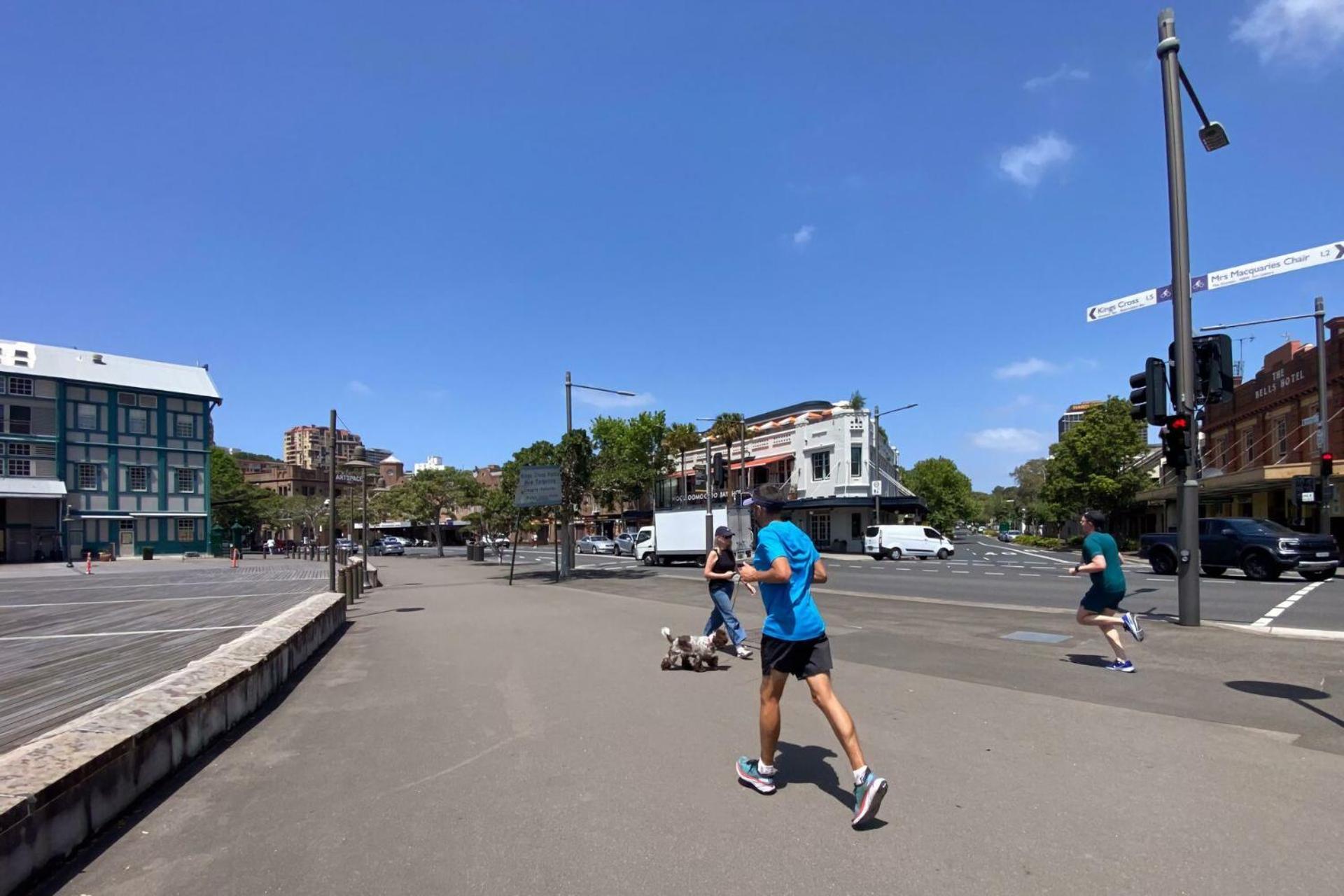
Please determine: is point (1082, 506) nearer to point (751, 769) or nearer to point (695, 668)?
point (695, 668)

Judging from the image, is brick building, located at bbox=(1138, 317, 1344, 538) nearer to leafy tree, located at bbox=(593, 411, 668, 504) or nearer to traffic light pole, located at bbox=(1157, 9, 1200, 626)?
traffic light pole, located at bbox=(1157, 9, 1200, 626)

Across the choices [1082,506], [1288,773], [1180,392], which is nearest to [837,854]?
[1288,773]

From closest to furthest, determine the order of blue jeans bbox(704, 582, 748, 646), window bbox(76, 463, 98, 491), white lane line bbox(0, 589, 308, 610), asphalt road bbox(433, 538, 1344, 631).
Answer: blue jeans bbox(704, 582, 748, 646)
asphalt road bbox(433, 538, 1344, 631)
white lane line bbox(0, 589, 308, 610)
window bbox(76, 463, 98, 491)

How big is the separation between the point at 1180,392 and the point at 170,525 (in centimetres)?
5971

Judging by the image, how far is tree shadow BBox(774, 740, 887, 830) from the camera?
183 inches

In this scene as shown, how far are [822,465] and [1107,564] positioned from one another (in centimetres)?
4336

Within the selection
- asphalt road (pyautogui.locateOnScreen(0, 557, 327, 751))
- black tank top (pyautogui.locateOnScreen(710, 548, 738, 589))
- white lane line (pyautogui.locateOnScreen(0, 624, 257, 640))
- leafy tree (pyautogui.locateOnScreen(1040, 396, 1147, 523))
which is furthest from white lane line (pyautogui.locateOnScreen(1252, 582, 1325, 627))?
leafy tree (pyautogui.locateOnScreen(1040, 396, 1147, 523))

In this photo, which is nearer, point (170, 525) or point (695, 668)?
point (695, 668)

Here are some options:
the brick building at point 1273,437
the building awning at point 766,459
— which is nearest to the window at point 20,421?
the building awning at point 766,459

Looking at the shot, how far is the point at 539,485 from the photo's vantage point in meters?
25.0

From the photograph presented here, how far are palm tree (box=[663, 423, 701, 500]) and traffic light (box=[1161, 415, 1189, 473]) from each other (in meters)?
55.4

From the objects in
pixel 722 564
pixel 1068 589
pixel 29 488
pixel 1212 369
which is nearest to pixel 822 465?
pixel 1068 589

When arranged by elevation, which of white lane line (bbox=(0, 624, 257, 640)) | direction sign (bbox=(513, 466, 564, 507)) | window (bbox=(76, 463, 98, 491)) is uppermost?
window (bbox=(76, 463, 98, 491))

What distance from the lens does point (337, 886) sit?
11.8 ft
